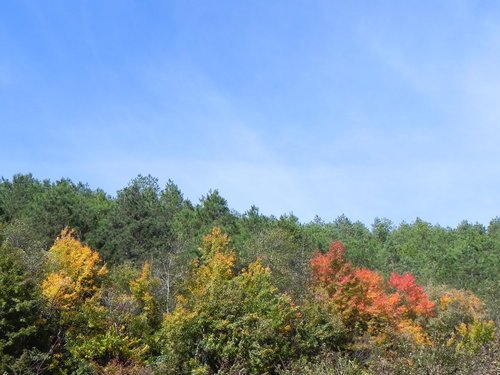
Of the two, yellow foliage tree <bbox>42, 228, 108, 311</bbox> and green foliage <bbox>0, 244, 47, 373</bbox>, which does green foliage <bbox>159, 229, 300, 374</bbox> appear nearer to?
yellow foliage tree <bbox>42, 228, 108, 311</bbox>

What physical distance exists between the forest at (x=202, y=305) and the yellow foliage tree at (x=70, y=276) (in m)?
0.08

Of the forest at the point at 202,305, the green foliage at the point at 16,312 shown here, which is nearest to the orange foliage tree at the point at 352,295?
the forest at the point at 202,305

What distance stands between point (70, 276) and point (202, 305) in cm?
647

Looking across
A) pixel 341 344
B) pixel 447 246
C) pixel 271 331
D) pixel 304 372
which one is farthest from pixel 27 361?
pixel 447 246

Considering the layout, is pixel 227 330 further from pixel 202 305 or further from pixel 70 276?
pixel 70 276

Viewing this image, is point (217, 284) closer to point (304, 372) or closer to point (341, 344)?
point (341, 344)

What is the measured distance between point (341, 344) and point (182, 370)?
31.1 feet

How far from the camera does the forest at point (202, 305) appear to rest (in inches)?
887

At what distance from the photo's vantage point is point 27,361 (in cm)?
2228

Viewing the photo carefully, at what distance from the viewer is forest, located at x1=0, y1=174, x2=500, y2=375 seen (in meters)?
22.5

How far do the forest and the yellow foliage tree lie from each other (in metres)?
0.08

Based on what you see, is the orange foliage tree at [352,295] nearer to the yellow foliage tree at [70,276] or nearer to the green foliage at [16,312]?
the yellow foliage tree at [70,276]

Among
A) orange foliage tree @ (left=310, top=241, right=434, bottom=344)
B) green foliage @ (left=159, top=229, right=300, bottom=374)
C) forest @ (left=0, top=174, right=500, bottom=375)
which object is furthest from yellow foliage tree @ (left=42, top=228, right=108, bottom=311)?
orange foliage tree @ (left=310, top=241, right=434, bottom=344)

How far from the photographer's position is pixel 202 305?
86.9ft
